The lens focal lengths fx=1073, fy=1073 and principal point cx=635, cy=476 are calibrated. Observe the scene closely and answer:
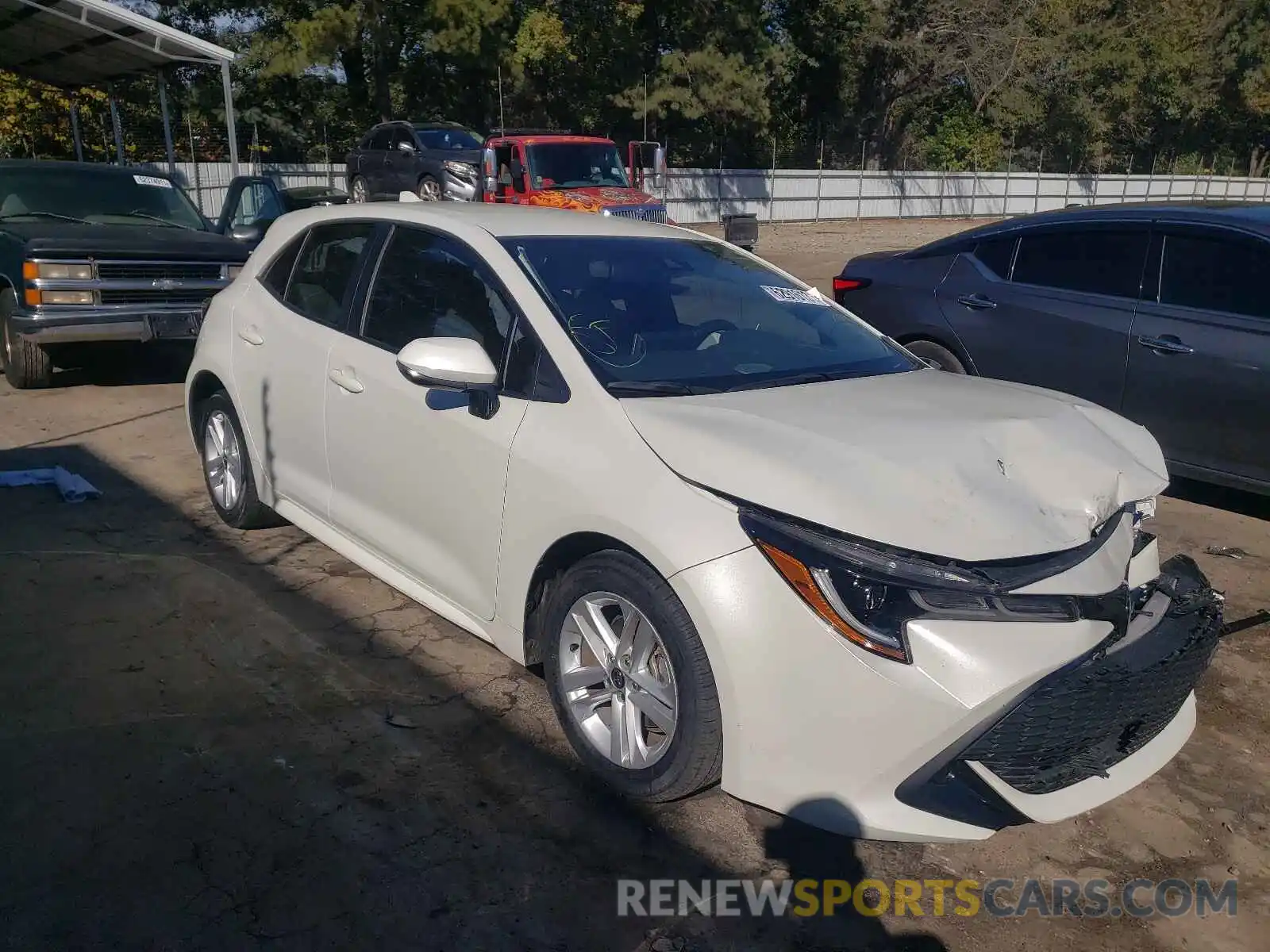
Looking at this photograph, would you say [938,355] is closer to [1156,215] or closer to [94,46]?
[1156,215]

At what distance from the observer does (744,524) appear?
9.25ft

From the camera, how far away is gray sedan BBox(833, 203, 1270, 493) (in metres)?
5.48

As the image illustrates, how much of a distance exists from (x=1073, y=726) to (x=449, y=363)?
6.83 feet

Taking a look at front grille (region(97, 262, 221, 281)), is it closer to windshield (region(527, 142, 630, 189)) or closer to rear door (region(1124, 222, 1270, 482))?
rear door (region(1124, 222, 1270, 482))

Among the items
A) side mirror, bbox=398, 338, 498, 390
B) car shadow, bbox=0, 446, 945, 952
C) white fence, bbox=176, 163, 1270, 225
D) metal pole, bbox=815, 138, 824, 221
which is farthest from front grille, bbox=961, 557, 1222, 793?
metal pole, bbox=815, 138, 824, 221

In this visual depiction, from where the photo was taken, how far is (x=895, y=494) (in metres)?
2.81

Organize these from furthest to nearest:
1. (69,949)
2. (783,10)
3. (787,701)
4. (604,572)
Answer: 1. (783,10)
2. (604,572)
3. (787,701)
4. (69,949)

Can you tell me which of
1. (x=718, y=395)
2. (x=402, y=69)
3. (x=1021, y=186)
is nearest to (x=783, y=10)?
(x=1021, y=186)

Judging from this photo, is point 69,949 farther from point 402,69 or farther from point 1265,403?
point 402,69

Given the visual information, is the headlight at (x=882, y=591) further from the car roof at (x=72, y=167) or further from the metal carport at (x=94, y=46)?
the metal carport at (x=94, y=46)

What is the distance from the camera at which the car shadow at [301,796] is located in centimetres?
269

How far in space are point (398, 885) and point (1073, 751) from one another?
70.7 inches

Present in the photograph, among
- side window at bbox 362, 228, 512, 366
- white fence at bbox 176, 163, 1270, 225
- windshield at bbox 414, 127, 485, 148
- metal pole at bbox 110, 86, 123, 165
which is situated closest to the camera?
side window at bbox 362, 228, 512, 366

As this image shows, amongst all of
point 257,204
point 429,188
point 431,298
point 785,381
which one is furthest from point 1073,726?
point 429,188
